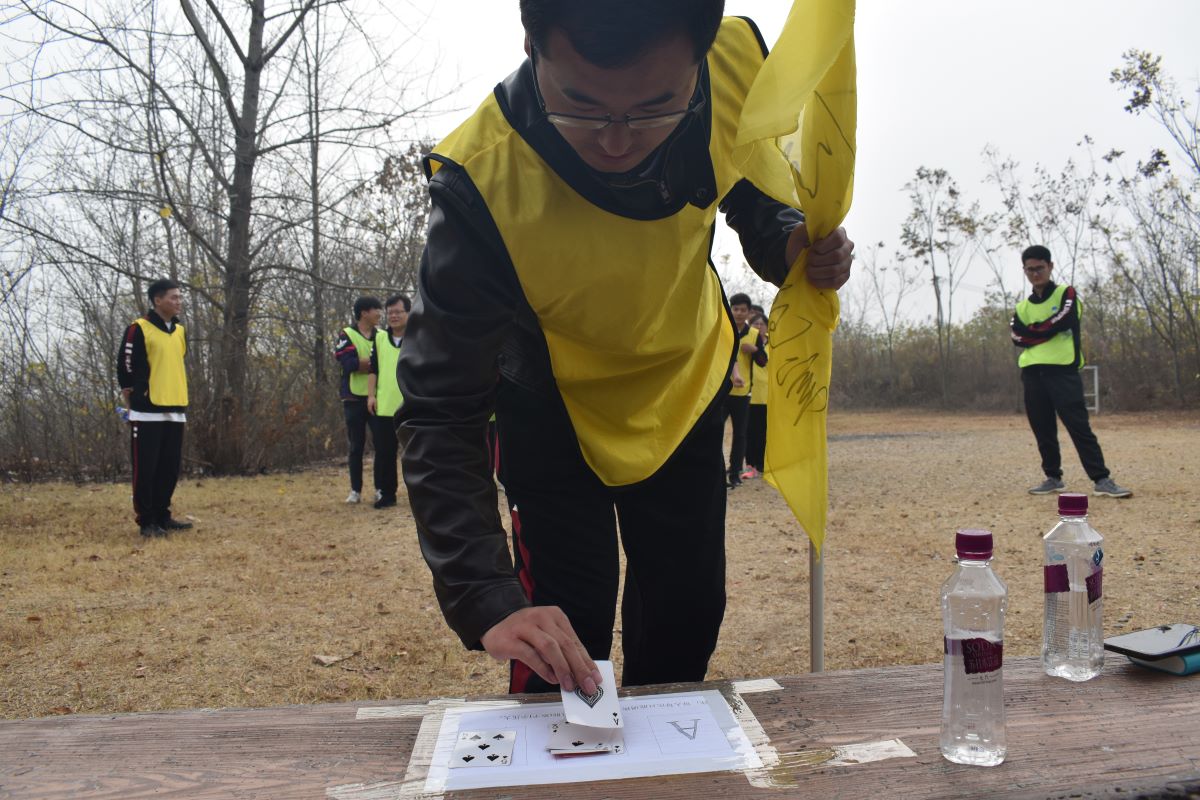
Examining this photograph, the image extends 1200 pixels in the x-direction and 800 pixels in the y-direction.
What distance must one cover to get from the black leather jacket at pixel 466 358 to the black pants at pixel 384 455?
608 centimetres

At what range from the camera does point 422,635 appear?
392 centimetres

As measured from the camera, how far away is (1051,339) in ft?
22.1

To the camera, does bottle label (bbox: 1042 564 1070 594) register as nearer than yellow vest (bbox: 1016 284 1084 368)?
Yes

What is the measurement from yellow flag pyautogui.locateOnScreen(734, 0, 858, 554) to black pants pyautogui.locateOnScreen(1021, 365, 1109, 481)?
18.2ft

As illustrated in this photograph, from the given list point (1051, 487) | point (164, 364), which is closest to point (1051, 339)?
point (1051, 487)

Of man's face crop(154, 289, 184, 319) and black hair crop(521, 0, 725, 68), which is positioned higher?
man's face crop(154, 289, 184, 319)

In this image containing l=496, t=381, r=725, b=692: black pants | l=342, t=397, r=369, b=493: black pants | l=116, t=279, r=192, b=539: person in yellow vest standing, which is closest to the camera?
l=496, t=381, r=725, b=692: black pants

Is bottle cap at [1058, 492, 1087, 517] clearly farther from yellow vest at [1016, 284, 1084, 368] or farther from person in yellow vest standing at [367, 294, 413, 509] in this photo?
person in yellow vest standing at [367, 294, 413, 509]

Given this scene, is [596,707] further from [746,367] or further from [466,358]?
[746,367]

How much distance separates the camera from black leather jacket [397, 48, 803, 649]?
142cm

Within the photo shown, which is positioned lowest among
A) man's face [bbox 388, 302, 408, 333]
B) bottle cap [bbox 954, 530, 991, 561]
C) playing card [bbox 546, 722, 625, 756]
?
playing card [bbox 546, 722, 625, 756]

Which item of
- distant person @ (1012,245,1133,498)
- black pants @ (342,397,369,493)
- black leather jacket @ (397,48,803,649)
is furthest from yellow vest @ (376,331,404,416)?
black leather jacket @ (397,48,803,649)

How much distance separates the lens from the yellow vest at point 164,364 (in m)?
6.25

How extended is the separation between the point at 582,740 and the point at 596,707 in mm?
58
